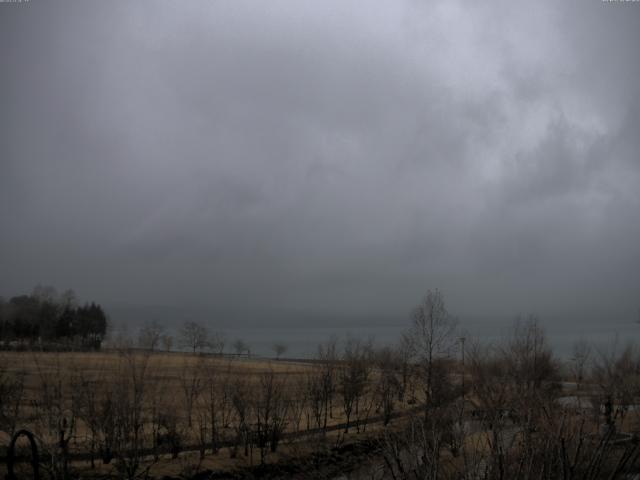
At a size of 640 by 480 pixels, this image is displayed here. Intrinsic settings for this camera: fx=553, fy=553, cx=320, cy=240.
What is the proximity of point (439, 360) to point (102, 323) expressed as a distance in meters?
126

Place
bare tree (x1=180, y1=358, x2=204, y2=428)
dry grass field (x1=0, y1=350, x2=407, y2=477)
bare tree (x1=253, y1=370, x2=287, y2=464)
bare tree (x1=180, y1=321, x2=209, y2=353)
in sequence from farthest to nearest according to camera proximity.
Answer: bare tree (x1=180, y1=321, x2=209, y2=353)
bare tree (x1=180, y1=358, x2=204, y2=428)
bare tree (x1=253, y1=370, x2=287, y2=464)
dry grass field (x1=0, y1=350, x2=407, y2=477)

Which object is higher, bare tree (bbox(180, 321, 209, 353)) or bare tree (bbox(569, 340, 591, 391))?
bare tree (bbox(569, 340, 591, 391))

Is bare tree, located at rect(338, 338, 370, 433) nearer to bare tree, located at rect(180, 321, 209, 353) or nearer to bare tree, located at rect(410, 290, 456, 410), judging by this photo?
bare tree, located at rect(410, 290, 456, 410)

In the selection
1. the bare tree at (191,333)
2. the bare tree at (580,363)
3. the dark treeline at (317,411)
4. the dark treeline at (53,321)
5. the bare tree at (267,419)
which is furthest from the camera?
the bare tree at (191,333)

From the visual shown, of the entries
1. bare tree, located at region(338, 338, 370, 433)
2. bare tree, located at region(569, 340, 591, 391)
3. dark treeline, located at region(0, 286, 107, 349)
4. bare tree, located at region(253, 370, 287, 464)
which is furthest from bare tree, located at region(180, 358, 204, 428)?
dark treeline, located at region(0, 286, 107, 349)

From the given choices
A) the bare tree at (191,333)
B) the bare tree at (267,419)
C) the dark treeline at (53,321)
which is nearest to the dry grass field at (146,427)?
the bare tree at (267,419)

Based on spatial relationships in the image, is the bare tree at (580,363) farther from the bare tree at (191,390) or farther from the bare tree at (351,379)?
the bare tree at (191,390)

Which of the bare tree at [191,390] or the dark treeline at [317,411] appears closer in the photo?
the dark treeline at [317,411]

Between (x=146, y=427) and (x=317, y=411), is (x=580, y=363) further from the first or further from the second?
(x=146, y=427)

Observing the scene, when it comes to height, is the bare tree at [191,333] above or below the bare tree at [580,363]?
below

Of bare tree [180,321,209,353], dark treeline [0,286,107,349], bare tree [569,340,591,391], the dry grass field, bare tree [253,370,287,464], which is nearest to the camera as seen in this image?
the dry grass field

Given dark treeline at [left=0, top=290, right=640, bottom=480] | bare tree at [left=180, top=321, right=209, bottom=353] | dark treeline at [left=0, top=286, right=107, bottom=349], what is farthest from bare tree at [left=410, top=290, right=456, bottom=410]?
bare tree at [left=180, top=321, right=209, bottom=353]

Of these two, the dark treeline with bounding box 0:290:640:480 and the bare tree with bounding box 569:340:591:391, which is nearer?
the dark treeline with bounding box 0:290:640:480

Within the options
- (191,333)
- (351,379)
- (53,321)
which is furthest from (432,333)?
(191,333)
